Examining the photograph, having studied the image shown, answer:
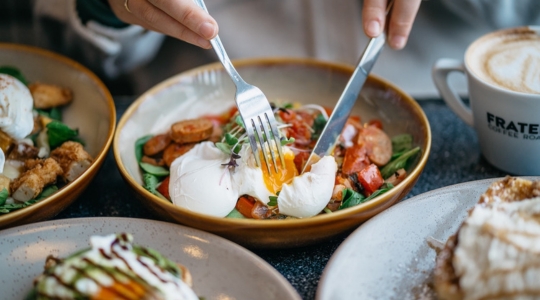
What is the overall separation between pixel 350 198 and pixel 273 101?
2.20 feet

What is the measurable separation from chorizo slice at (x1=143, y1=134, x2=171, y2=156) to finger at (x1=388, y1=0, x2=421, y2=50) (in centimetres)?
87

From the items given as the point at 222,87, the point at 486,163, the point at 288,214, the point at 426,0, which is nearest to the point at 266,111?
the point at 288,214

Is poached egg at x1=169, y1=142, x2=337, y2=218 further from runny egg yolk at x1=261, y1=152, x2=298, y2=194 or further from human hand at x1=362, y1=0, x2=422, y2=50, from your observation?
human hand at x1=362, y1=0, x2=422, y2=50

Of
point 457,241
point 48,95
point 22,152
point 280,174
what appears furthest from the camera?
point 48,95

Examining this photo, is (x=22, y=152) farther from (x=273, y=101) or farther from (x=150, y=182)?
(x=273, y=101)

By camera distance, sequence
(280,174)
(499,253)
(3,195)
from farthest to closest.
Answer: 1. (280,174)
2. (3,195)
3. (499,253)

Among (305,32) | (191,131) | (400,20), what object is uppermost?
(400,20)

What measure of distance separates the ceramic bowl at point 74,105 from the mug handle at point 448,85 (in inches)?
45.2

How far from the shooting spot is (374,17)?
172 centimetres

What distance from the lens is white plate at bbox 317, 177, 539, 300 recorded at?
1169 mm

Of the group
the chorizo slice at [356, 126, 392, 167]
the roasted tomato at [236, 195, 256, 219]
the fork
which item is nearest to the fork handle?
the fork

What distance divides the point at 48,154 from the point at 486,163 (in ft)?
4.96

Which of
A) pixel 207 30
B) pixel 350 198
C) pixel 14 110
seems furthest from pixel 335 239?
pixel 14 110

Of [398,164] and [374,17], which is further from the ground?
[374,17]
